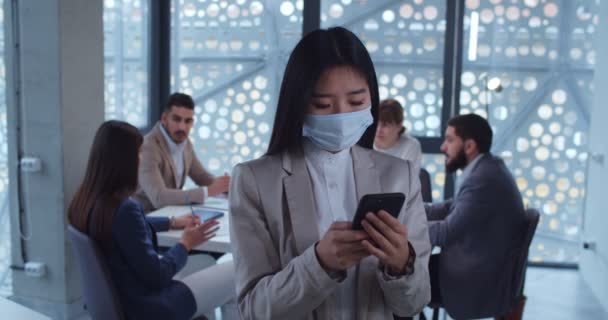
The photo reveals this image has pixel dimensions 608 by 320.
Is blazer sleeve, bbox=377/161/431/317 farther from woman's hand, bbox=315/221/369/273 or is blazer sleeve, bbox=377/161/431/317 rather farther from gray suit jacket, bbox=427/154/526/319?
gray suit jacket, bbox=427/154/526/319

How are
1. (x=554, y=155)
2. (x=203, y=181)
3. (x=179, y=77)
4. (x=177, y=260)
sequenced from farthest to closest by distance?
(x=179, y=77)
(x=554, y=155)
(x=203, y=181)
(x=177, y=260)

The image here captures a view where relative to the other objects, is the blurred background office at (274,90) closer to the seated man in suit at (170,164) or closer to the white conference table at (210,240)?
the seated man in suit at (170,164)

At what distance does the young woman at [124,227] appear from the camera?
7.00ft

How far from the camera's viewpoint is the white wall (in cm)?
386

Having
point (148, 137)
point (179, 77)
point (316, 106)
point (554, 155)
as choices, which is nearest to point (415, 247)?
point (316, 106)

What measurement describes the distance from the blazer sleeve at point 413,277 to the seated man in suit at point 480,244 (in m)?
1.49

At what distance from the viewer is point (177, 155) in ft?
12.3

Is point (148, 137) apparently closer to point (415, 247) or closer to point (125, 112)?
point (125, 112)

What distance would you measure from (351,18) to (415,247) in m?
3.81

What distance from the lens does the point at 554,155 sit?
4.63 metres

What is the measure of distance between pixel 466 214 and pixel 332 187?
1.57 m

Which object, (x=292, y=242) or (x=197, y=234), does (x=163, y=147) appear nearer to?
(x=197, y=234)

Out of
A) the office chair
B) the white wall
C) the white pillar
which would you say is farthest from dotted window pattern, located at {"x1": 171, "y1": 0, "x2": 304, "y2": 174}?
the office chair

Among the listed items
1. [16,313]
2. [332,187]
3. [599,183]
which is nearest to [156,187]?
[16,313]
